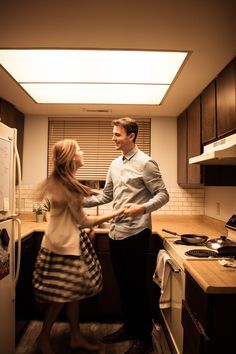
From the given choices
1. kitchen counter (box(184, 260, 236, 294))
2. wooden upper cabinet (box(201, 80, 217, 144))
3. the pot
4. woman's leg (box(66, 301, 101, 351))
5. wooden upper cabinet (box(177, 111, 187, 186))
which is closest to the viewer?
kitchen counter (box(184, 260, 236, 294))

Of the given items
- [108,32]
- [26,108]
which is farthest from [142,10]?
[26,108]

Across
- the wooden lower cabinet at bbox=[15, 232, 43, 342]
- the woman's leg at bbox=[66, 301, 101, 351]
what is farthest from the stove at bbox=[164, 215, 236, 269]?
the wooden lower cabinet at bbox=[15, 232, 43, 342]

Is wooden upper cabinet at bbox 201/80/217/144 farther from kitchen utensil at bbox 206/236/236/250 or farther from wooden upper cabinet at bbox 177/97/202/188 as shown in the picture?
kitchen utensil at bbox 206/236/236/250

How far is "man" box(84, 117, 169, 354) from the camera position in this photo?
6.74 feet

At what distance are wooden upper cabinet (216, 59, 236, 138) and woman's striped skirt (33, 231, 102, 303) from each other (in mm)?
1329

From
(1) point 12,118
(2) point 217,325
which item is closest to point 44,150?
(1) point 12,118

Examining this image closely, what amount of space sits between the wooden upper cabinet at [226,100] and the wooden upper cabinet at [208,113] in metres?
0.08

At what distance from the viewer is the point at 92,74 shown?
7.09 feet

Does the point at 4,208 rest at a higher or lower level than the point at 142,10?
lower

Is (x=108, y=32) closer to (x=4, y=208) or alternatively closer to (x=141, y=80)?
(x=141, y=80)

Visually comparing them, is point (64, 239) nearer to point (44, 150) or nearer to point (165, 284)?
point (165, 284)

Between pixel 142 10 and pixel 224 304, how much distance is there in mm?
Result: 1439

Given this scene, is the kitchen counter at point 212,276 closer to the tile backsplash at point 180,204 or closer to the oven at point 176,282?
the oven at point 176,282

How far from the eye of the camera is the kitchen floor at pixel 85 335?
214 cm
